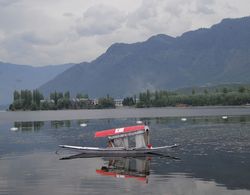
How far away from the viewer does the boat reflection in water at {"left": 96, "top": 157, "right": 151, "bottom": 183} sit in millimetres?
50312

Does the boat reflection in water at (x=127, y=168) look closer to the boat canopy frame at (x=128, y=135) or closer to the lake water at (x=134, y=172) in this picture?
the lake water at (x=134, y=172)

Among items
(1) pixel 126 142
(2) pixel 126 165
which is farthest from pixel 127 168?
(1) pixel 126 142

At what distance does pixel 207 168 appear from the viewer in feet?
174

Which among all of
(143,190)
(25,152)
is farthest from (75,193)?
(25,152)

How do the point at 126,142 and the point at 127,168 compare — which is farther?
the point at 126,142

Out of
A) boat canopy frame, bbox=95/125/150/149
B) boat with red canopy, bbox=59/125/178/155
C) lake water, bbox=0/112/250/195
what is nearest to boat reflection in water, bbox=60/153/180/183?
lake water, bbox=0/112/250/195

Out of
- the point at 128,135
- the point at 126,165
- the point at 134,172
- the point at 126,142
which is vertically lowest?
the point at 134,172

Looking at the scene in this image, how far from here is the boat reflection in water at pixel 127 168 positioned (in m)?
50.3

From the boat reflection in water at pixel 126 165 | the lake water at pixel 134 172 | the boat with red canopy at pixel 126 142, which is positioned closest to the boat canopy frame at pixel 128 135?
the boat with red canopy at pixel 126 142

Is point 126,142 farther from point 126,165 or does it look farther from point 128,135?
point 126,165

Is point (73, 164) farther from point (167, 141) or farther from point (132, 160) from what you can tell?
point (167, 141)

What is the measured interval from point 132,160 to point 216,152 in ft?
43.9

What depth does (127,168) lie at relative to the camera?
183 feet

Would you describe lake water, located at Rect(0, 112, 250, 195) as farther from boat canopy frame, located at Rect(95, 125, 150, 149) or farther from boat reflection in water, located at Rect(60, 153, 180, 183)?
boat canopy frame, located at Rect(95, 125, 150, 149)
